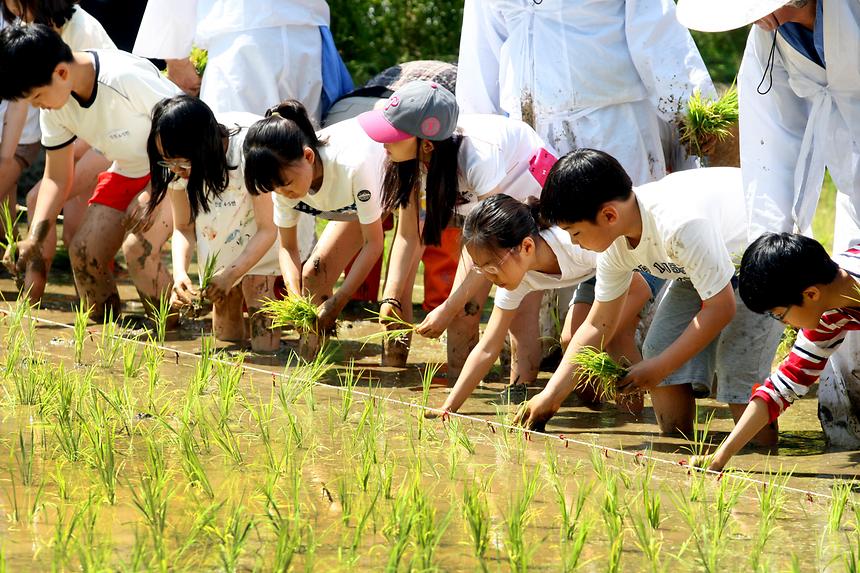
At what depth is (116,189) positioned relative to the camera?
19.4 feet

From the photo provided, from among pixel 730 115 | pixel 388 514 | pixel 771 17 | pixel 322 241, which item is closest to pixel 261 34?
pixel 322 241

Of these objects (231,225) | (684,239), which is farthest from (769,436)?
(231,225)

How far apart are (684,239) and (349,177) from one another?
1.58 meters

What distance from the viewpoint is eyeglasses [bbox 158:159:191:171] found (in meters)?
5.15

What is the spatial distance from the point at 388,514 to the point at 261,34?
3345 millimetres

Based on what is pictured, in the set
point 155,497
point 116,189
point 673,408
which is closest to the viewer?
point 155,497

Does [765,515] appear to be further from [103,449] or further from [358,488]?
[103,449]

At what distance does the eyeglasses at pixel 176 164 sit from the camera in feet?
16.9

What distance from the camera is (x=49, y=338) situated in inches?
212

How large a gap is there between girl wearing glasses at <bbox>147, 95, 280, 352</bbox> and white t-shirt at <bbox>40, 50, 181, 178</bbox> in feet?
0.97

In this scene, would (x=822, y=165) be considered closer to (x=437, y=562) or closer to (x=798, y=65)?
(x=798, y=65)

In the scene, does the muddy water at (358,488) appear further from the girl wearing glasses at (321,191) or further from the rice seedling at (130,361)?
the girl wearing glasses at (321,191)

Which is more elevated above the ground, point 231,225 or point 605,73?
point 605,73

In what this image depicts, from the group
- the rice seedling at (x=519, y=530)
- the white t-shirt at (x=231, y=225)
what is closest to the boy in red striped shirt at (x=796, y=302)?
the rice seedling at (x=519, y=530)
